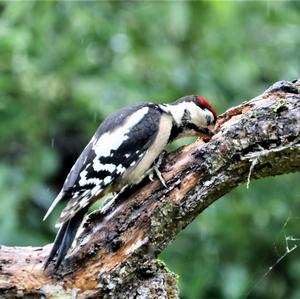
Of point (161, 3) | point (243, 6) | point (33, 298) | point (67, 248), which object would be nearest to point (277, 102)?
point (67, 248)

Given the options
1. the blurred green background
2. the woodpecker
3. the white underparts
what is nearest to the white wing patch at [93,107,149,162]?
the woodpecker

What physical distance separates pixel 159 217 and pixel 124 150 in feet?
1.56

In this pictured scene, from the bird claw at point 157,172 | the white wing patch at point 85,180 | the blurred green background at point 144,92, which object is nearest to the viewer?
the bird claw at point 157,172

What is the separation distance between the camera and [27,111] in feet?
15.1

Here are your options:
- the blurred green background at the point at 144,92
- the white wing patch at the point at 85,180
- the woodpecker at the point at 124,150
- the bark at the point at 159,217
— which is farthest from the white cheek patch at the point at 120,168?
the blurred green background at the point at 144,92

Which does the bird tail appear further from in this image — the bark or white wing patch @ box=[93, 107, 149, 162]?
white wing patch @ box=[93, 107, 149, 162]

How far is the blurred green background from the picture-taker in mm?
4590

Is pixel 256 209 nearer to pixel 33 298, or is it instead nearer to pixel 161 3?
pixel 161 3

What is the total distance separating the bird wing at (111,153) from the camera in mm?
3164

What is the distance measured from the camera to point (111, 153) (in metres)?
3.31

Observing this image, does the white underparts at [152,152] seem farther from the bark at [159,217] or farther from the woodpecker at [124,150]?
the bark at [159,217]

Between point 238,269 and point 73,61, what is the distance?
156 cm

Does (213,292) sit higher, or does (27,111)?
(27,111)

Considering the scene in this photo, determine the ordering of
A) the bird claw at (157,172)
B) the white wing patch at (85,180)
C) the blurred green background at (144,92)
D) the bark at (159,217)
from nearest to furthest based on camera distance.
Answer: the bark at (159,217), the bird claw at (157,172), the white wing patch at (85,180), the blurred green background at (144,92)
